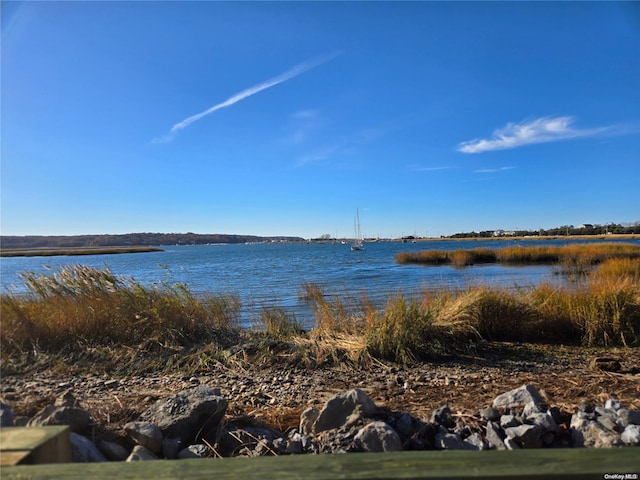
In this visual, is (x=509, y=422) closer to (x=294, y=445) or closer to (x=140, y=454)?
(x=294, y=445)

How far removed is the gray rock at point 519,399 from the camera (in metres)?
3.49

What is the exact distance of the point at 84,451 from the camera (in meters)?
2.66

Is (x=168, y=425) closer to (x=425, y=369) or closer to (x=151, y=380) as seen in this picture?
(x=151, y=380)

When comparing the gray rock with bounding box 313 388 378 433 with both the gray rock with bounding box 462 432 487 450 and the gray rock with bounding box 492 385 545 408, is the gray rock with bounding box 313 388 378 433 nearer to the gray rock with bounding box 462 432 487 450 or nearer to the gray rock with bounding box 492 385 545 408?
the gray rock with bounding box 462 432 487 450

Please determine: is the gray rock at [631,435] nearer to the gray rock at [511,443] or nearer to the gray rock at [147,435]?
the gray rock at [511,443]

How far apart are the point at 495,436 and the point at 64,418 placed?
312 centimetres

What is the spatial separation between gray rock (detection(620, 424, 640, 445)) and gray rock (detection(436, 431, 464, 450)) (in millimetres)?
1074

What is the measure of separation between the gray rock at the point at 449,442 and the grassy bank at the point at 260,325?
2687 millimetres

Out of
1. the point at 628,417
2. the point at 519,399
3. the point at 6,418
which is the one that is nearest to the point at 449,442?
the point at 519,399

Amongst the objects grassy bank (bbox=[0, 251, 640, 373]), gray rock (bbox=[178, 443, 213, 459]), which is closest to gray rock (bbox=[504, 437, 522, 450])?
gray rock (bbox=[178, 443, 213, 459])

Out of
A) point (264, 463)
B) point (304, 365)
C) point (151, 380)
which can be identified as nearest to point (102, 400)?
point (151, 380)

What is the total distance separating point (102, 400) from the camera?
4.16m

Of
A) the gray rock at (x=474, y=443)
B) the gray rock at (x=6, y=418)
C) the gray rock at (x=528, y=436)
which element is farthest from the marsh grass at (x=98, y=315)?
the gray rock at (x=528, y=436)

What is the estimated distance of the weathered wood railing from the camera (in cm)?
139
